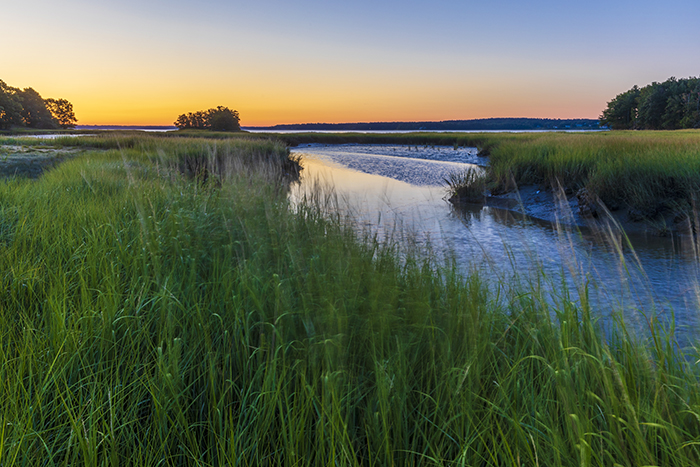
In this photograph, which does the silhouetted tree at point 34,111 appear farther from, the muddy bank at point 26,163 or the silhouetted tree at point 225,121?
the muddy bank at point 26,163

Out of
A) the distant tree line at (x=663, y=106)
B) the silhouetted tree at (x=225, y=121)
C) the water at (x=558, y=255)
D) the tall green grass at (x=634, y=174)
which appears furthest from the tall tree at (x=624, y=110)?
the water at (x=558, y=255)

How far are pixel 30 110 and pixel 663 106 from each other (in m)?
127

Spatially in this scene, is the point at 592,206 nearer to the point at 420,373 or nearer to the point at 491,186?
the point at 491,186

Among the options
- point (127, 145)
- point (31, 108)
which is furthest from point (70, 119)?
point (127, 145)

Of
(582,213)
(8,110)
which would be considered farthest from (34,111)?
(582,213)

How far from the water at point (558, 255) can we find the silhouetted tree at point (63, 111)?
126479mm

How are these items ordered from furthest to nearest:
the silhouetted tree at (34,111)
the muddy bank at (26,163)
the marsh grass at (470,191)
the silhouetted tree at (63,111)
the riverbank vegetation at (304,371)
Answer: the silhouetted tree at (63,111)
the silhouetted tree at (34,111)
the marsh grass at (470,191)
the muddy bank at (26,163)
the riverbank vegetation at (304,371)

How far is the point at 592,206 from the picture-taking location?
29.0 ft

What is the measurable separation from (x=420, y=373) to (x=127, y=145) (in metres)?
20.1

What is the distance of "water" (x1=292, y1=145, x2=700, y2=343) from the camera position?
10.6 ft

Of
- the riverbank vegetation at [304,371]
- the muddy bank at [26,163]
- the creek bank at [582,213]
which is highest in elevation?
the muddy bank at [26,163]

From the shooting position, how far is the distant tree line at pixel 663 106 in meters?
61.2

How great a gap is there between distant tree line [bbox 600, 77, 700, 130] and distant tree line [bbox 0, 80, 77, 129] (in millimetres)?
108068

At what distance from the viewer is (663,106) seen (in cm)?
7238
